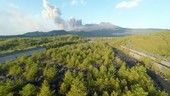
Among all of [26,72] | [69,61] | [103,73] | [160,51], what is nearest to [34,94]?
[26,72]

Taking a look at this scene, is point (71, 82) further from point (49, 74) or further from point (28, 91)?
point (28, 91)

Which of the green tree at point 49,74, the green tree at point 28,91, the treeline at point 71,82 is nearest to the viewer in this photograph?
the green tree at point 28,91

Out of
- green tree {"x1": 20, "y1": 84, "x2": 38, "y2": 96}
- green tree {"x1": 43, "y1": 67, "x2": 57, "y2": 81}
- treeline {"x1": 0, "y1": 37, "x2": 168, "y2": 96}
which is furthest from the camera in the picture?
green tree {"x1": 43, "y1": 67, "x2": 57, "y2": 81}

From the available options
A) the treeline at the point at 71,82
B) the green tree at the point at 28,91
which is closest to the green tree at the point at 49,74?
the treeline at the point at 71,82

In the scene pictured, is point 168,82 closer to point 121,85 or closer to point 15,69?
point 121,85

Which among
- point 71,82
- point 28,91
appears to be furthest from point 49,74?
point 28,91

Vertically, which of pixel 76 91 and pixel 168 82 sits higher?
pixel 76 91

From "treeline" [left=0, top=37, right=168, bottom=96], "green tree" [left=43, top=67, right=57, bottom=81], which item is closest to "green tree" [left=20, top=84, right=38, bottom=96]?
"treeline" [left=0, top=37, right=168, bottom=96]

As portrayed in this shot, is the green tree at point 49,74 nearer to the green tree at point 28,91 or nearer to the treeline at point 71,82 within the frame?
the treeline at point 71,82

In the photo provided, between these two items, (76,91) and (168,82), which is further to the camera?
(168,82)

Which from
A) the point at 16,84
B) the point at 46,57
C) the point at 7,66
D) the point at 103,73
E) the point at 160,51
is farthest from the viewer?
the point at 160,51

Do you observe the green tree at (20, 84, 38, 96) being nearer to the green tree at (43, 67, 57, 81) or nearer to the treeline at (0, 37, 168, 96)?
the treeline at (0, 37, 168, 96)
